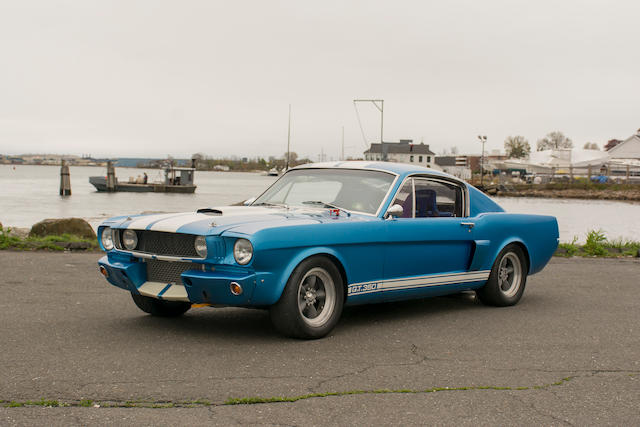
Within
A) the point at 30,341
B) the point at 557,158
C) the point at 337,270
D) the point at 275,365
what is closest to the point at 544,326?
the point at 337,270

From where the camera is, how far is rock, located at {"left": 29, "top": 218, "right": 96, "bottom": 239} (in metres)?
15.2

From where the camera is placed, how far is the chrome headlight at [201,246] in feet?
18.3

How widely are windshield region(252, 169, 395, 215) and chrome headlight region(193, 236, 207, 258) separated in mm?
1548

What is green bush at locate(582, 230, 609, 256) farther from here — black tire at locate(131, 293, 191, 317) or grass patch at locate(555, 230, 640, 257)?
black tire at locate(131, 293, 191, 317)

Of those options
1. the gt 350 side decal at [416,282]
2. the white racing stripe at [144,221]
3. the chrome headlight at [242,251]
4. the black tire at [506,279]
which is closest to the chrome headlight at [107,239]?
the white racing stripe at [144,221]

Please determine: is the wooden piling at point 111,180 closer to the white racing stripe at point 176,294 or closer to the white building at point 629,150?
the white racing stripe at point 176,294

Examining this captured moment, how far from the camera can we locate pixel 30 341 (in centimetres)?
561

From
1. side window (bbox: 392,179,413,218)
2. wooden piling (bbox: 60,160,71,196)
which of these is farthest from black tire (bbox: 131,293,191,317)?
wooden piling (bbox: 60,160,71,196)

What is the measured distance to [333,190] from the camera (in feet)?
23.1

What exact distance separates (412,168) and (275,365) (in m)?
3.01

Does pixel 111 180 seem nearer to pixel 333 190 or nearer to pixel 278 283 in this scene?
pixel 333 190

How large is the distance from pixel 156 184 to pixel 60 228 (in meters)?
64.2

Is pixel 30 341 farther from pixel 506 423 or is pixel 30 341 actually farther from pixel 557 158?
pixel 557 158

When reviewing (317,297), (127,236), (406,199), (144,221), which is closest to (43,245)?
(127,236)
